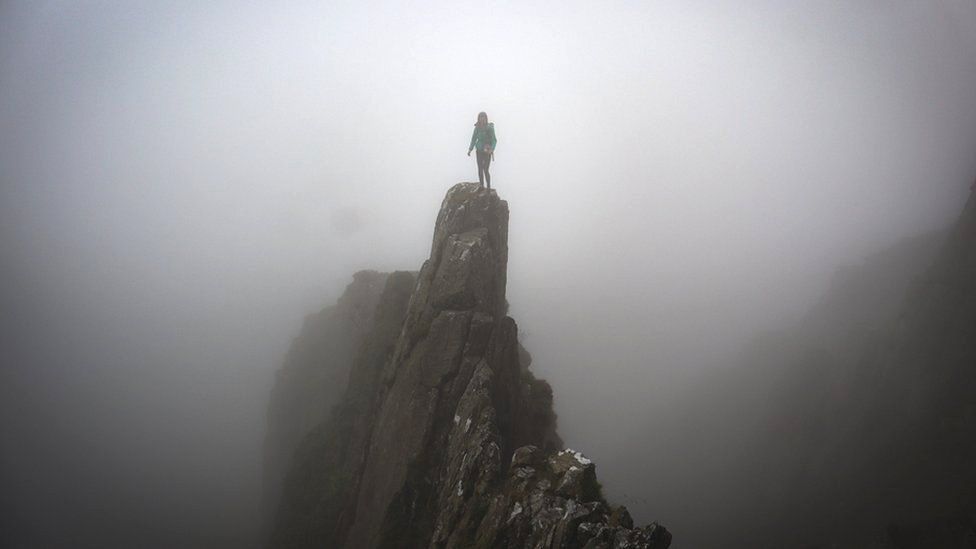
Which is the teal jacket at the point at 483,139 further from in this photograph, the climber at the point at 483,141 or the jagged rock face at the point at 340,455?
the jagged rock face at the point at 340,455

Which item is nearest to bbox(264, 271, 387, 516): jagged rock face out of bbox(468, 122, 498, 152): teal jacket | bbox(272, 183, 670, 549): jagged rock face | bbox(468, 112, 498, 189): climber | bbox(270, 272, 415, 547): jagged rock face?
bbox(270, 272, 415, 547): jagged rock face

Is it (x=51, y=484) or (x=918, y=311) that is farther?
(x=51, y=484)

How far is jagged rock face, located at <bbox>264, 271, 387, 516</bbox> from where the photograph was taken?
141 feet

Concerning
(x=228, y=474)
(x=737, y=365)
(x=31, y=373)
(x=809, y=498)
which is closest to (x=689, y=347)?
(x=737, y=365)

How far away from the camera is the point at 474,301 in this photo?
21672mm

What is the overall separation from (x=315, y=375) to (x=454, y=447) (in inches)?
1444

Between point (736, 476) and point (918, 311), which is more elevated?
point (918, 311)

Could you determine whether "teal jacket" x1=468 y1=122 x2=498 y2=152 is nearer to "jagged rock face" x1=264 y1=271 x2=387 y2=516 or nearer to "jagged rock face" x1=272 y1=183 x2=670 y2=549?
"jagged rock face" x1=272 y1=183 x2=670 y2=549

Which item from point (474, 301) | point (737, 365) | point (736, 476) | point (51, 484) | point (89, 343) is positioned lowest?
point (736, 476)

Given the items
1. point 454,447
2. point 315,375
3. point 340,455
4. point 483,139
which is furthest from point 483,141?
point 315,375

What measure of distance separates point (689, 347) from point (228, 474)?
610 feet

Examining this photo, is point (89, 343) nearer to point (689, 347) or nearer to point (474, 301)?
point (474, 301)

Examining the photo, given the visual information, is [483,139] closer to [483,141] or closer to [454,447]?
[483,141]

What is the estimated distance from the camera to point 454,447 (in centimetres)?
1797
